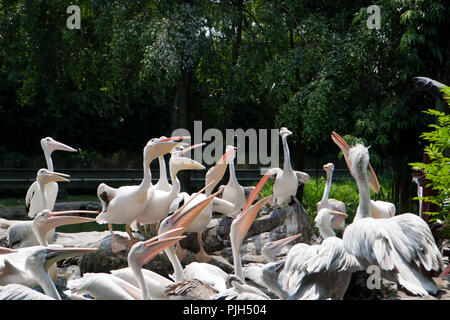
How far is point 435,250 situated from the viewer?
12.5 feet

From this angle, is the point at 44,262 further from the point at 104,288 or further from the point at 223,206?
the point at 223,206

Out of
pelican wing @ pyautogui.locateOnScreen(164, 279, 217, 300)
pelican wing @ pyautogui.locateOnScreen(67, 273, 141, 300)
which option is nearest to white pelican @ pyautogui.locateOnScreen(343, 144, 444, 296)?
pelican wing @ pyautogui.locateOnScreen(164, 279, 217, 300)

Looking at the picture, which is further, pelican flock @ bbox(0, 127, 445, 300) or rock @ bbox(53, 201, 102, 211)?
rock @ bbox(53, 201, 102, 211)

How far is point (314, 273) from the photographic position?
3992mm

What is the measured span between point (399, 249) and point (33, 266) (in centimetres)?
248

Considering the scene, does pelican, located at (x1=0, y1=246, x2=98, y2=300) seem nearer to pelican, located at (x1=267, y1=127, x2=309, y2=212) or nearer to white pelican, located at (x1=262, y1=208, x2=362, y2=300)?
white pelican, located at (x1=262, y1=208, x2=362, y2=300)

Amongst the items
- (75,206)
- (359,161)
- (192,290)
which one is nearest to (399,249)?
(359,161)

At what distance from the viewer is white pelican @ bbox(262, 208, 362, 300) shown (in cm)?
400

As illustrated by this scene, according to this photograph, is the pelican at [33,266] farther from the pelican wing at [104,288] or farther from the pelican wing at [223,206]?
the pelican wing at [223,206]

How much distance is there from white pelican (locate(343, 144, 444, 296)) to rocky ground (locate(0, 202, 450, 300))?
114cm
